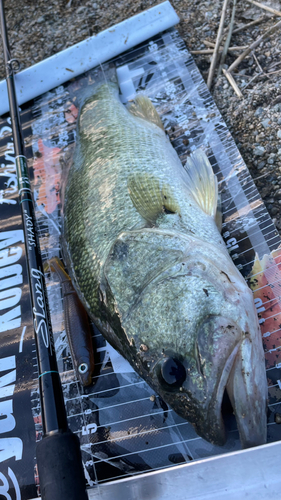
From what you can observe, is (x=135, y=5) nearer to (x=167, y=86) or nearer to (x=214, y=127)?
(x=167, y=86)

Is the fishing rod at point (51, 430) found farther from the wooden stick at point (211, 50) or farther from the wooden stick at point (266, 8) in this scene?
the wooden stick at point (266, 8)

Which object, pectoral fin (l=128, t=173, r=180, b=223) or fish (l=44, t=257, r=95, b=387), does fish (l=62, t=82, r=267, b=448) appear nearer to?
pectoral fin (l=128, t=173, r=180, b=223)

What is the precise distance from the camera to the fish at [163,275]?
5.44 feet

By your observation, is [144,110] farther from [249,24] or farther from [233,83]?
[249,24]

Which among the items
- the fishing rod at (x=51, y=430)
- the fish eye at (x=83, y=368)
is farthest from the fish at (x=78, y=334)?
the fishing rod at (x=51, y=430)

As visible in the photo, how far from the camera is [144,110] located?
3.23 meters

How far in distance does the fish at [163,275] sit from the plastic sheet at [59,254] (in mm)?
329

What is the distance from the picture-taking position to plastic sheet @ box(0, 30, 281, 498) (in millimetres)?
2191

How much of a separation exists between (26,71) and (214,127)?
2200 millimetres

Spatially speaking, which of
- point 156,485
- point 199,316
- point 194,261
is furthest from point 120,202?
point 156,485

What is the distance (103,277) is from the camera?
85.0 inches

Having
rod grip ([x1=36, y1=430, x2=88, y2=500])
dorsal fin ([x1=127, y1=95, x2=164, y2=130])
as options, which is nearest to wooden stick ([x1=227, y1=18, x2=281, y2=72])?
dorsal fin ([x1=127, y1=95, x2=164, y2=130])

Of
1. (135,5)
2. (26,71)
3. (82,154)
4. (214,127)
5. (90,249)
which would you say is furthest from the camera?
(135,5)

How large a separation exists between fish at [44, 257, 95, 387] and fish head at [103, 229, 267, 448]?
55cm
